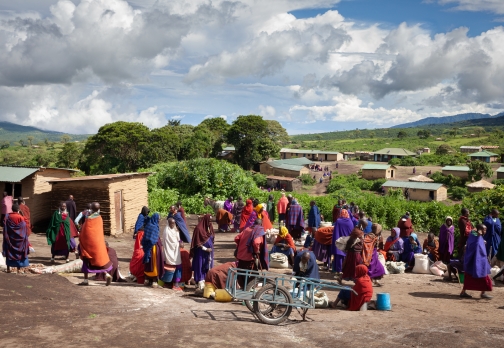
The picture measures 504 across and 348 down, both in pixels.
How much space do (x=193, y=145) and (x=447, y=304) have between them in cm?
5607

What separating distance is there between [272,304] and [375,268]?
3.70m

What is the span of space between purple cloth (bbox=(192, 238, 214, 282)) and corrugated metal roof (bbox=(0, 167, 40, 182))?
10023mm

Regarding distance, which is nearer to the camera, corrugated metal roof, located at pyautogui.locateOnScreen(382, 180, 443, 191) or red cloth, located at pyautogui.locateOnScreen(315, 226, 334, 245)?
red cloth, located at pyautogui.locateOnScreen(315, 226, 334, 245)

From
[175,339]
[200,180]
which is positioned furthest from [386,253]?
[200,180]

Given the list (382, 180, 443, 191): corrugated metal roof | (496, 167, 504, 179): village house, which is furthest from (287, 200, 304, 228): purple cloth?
(496, 167, 504, 179): village house

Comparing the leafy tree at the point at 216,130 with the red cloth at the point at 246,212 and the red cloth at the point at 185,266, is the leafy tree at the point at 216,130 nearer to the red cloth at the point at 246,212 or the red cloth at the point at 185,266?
the red cloth at the point at 246,212

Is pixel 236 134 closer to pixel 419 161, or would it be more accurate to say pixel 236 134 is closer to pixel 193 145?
pixel 193 145

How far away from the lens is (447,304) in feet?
30.0

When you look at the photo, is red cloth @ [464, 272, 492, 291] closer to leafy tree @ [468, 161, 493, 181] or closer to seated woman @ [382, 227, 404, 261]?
seated woman @ [382, 227, 404, 261]

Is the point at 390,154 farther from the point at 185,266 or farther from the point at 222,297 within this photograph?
the point at 222,297

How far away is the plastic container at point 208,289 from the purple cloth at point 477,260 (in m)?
5.21

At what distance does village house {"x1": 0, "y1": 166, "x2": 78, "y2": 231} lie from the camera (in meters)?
17.1

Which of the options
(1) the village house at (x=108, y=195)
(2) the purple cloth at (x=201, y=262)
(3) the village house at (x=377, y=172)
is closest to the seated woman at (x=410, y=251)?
(2) the purple cloth at (x=201, y=262)

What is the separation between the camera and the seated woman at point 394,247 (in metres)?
12.5
